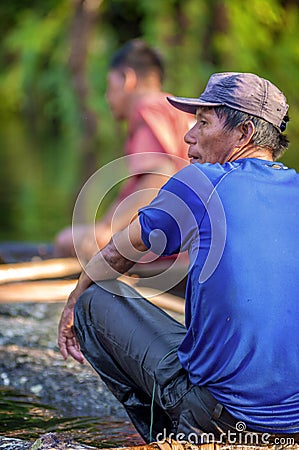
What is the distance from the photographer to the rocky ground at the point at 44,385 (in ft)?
11.2

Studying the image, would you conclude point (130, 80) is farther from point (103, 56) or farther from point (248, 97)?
point (103, 56)

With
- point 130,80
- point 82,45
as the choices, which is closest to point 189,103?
point 130,80

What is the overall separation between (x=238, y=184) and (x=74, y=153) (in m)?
15.9

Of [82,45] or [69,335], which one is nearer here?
[69,335]

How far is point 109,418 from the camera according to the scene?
3.40m

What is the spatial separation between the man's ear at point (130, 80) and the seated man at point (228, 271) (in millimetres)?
3036

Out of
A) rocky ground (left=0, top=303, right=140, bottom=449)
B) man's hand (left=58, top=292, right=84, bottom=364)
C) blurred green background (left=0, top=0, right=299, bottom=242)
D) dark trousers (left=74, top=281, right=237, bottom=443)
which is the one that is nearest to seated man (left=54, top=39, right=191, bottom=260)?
rocky ground (left=0, top=303, right=140, bottom=449)

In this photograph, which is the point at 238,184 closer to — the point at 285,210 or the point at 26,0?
the point at 285,210

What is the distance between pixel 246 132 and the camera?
2535mm

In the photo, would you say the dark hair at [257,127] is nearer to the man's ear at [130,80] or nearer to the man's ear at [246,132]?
the man's ear at [246,132]

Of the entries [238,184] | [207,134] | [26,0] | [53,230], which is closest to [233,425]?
[238,184]

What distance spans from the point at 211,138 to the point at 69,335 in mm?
803

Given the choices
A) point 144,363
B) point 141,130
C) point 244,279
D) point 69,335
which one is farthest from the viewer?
point 141,130

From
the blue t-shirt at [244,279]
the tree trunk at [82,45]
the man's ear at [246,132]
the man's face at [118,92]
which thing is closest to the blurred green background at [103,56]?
the tree trunk at [82,45]
